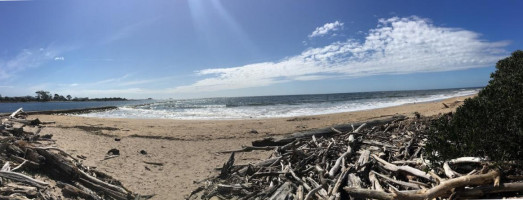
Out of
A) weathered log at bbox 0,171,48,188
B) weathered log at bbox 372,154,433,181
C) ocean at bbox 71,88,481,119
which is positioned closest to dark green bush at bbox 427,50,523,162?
weathered log at bbox 372,154,433,181

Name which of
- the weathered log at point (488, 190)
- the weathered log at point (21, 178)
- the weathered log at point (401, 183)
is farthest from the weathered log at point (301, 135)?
the weathered log at point (21, 178)

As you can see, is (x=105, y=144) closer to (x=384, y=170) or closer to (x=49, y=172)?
(x=49, y=172)

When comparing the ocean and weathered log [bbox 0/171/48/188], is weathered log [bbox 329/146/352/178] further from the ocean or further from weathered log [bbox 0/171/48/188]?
the ocean

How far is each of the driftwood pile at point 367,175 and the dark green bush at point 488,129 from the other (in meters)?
0.19

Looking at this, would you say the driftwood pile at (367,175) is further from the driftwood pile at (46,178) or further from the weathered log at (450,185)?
the driftwood pile at (46,178)

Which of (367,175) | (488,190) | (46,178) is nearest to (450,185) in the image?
(488,190)

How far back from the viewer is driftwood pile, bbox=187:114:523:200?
4359mm

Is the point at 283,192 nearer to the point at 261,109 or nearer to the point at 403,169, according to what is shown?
the point at 403,169

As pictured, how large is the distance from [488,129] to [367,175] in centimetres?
223

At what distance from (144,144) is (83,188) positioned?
8.00 m

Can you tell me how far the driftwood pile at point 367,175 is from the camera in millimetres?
4359

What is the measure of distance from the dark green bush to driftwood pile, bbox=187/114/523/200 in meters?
0.19

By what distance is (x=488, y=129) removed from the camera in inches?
186

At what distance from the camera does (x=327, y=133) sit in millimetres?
11234
